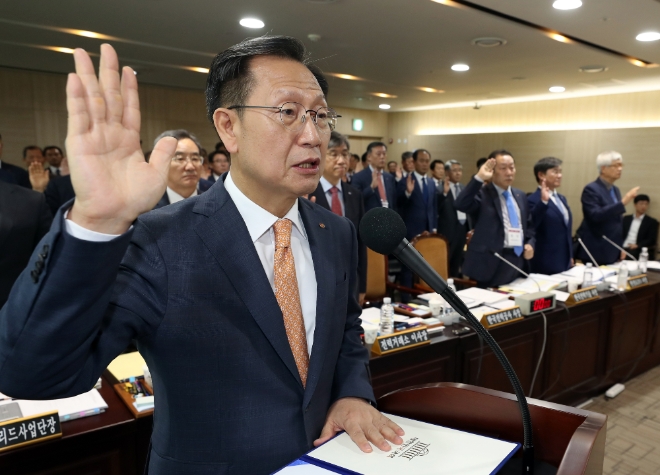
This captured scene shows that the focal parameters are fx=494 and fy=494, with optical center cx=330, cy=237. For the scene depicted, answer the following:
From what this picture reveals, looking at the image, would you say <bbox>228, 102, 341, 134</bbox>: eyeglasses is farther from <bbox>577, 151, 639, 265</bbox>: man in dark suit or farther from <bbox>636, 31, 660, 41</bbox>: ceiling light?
<bbox>636, 31, 660, 41</bbox>: ceiling light

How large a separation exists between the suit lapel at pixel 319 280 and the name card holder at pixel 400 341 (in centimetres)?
99

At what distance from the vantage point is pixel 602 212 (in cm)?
448

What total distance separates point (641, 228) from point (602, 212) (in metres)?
3.44

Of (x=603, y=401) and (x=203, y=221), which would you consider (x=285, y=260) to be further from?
(x=603, y=401)

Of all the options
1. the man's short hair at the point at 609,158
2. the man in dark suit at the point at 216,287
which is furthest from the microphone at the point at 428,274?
the man's short hair at the point at 609,158

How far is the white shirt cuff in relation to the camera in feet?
2.10

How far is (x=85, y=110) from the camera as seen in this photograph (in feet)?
2.10

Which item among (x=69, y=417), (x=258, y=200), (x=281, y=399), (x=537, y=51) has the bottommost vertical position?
(x=69, y=417)

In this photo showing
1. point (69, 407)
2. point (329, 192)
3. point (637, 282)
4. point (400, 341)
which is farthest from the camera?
point (329, 192)

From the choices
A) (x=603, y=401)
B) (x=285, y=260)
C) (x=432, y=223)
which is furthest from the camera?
(x=432, y=223)

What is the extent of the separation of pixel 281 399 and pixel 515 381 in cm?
43

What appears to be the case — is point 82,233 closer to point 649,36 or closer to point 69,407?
point 69,407

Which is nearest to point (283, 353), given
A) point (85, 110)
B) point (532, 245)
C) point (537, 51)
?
point (85, 110)

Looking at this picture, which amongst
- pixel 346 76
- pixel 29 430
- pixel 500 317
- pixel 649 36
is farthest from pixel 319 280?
pixel 346 76
